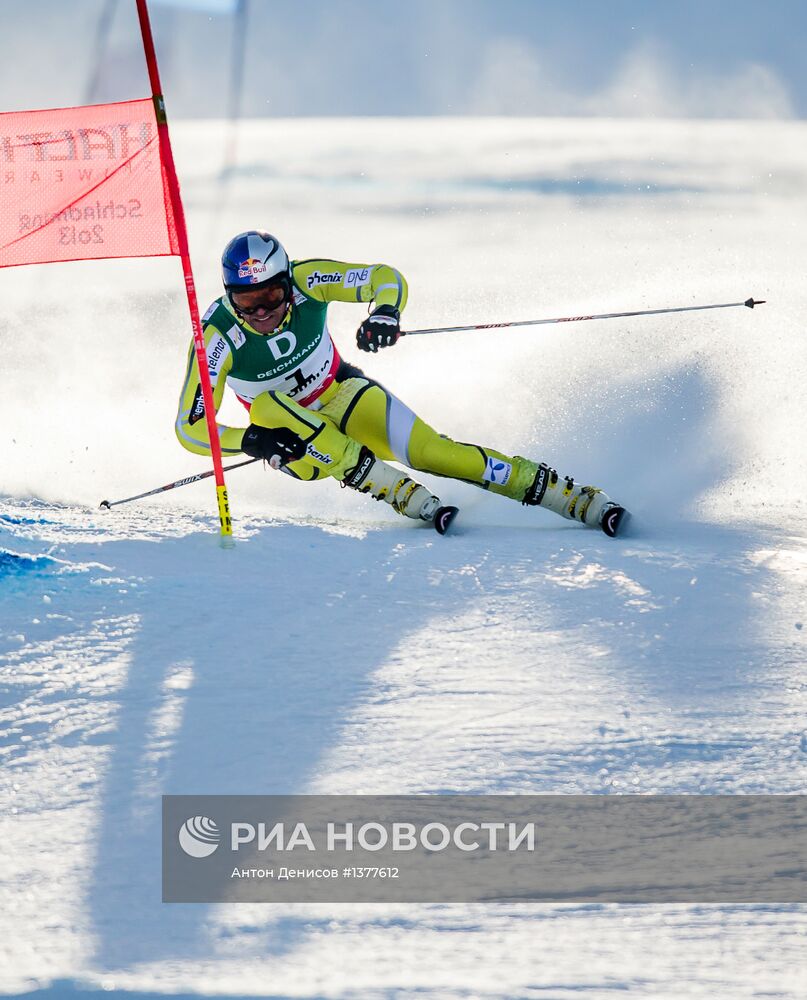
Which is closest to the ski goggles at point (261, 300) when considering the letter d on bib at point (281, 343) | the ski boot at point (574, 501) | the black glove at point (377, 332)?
the letter d on bib at point (281, 343)

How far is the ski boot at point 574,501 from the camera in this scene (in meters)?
4.60

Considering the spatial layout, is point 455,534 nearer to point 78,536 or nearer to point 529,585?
point 529,585

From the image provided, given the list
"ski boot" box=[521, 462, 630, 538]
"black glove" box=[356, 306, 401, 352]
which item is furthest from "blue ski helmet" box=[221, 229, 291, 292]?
"ski boot" box=[521, 462, 630, 538]

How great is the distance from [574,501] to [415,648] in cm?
168

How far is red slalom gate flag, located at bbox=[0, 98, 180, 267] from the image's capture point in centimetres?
404

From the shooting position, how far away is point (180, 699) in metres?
2.90

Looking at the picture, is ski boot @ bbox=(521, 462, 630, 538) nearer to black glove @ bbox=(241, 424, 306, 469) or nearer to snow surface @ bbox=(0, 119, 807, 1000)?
→ snow surface @ bbox=(0, 119, 807, 1000)

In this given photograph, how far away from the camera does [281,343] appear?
191 inches

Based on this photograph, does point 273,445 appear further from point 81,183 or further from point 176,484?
point 81,183

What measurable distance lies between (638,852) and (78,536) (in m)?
2.53

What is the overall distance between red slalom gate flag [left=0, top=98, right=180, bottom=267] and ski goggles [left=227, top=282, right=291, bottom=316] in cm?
51

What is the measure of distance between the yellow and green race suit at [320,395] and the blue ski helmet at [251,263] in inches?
9.4

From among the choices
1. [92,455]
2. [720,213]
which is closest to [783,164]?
[720,213]

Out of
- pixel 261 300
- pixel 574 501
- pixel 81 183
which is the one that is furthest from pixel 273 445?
pixel 574 501
